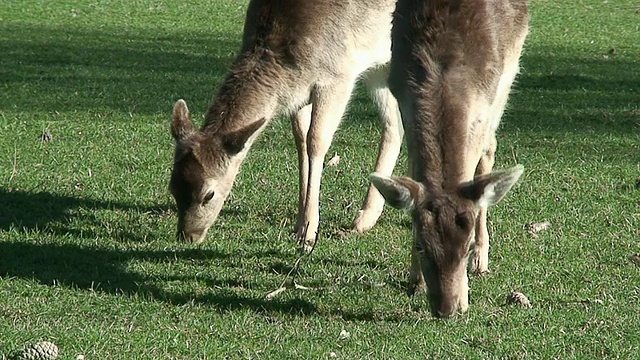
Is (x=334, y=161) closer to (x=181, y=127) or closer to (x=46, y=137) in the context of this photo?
(x=46, y=137)

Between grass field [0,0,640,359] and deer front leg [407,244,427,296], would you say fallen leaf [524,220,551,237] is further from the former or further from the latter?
deer front leg [407,244,427,296]

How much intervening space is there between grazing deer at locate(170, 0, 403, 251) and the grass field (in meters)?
0.30

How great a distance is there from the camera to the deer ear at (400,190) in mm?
6281

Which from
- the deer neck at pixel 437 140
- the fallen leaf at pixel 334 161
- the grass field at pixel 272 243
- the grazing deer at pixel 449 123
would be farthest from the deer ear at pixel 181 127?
the fallen leaf at pixel 334 161

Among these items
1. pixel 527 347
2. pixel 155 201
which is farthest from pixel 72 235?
pixel 527 347

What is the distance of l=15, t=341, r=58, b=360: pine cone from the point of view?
18.7 feet

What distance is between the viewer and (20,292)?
275 inches

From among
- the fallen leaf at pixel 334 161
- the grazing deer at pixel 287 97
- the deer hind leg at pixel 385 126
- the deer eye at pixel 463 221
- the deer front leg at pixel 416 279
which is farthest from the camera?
the fallen leaf at pixel 334 161

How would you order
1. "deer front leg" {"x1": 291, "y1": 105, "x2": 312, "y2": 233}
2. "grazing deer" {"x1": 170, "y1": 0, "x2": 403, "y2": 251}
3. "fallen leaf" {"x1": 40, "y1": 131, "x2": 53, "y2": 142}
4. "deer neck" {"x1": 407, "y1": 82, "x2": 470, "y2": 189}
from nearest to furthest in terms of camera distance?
"deer neck" {"x1": 407, "y1": 82, "x2": 470, "y2": 189} < "grazing deer" {"x1": 170, "y1": 0, "x2": 403, "y2": 251} < "deer front leg" {"x1": 291, "y1": 105, "x2": 312, "y2": 233} < "fallen leaf" {"x1": 40, "y1": 131, "x2": 53, "y2": 142}

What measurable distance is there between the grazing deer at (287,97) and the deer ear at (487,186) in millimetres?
2161

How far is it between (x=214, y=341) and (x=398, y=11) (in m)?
2.74

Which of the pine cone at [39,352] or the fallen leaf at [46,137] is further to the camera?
the fallen leaf at [46,137]

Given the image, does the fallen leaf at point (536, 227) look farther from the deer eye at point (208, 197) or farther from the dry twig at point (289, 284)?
the deer eye at point (208, 197)

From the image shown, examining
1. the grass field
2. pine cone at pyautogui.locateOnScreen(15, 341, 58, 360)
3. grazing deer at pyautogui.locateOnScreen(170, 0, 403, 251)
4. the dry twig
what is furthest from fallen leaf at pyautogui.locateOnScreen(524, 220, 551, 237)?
pine cone at pyautogui.locateOnScreen(15, 341, 58, 360)
